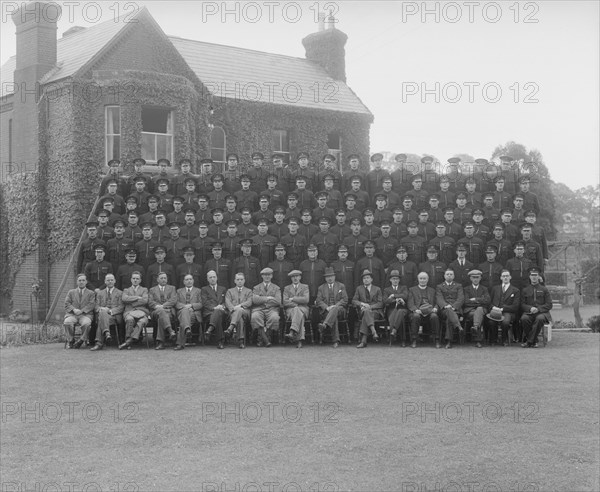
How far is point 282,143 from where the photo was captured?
26.9 m

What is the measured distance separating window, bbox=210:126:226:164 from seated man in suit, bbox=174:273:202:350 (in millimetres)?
12388

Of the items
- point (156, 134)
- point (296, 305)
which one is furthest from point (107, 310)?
point (156, 134)

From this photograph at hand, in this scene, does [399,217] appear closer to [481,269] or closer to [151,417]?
[481,269]

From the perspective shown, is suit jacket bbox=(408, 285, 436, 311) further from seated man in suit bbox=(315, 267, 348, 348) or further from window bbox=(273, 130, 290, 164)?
window bbox=(273, 130, 290, 164)

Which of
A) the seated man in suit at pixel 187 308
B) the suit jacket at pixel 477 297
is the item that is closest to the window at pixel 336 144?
the suit jacket at pixel 477 297

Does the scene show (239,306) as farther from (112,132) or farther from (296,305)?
(112,132)

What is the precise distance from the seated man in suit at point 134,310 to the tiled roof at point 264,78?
42.4 feet

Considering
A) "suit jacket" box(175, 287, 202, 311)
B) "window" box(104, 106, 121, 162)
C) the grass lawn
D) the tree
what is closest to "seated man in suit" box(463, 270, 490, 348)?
the grass lawn

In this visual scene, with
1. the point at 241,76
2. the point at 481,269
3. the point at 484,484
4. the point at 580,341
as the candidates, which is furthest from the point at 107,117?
the point at 484,484

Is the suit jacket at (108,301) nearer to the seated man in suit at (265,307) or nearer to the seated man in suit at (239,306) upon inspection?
the seated man in suit at (239,306)

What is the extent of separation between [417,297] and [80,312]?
5.92 m

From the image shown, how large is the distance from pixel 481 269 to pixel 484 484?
8046mm

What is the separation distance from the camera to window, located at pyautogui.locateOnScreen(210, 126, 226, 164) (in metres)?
25.2

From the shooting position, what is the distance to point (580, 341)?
47.0 feet
